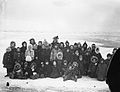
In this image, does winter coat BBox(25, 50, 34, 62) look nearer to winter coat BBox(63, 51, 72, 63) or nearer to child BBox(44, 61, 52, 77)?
child BBox(44, 61, 52, 77)

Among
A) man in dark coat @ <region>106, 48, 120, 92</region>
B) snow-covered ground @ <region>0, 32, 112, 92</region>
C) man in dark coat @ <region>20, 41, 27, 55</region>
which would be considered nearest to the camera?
man in dark coat @ <region>106, 48, 120, 92</region>

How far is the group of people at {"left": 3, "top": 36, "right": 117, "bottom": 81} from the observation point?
3.66m

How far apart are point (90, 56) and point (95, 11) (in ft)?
2.16

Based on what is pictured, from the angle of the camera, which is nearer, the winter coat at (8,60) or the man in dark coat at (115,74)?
the man in dark coat at (115,74)

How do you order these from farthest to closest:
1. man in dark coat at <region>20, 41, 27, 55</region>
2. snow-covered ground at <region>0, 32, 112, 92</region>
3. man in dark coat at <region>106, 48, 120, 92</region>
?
man in dark coat at <region>20, 41, 27, 55</region>, snow-covered ground at <region>0, 32, 112, 92</region>, man in dark coat at <region>106, 48, 120, 92</region>

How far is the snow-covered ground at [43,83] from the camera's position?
3625mm

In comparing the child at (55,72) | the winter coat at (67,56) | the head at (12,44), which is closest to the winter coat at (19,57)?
the head at (12,44)

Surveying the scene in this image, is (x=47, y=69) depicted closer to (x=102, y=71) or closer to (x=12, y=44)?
(x=12, y=44)

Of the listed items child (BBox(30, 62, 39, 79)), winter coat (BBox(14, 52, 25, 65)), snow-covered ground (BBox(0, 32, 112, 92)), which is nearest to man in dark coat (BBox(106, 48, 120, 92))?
snow-covered ground (BBox(0, 32, 112, 92))

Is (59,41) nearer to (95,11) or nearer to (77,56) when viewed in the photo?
(77,56)

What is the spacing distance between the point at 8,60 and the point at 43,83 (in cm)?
63

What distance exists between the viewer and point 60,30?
3785 mm

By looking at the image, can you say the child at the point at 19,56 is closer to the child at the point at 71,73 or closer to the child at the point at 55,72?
the child at the point at 55,72

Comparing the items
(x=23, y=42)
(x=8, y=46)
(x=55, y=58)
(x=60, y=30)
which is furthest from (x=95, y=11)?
(x=8, y=46)
